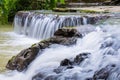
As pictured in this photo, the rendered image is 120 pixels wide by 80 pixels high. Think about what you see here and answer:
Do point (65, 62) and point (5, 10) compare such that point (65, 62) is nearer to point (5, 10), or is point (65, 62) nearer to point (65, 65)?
point (65, 65)

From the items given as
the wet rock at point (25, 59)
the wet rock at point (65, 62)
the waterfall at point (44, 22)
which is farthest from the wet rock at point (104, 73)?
the waterfall at point (44, 22)

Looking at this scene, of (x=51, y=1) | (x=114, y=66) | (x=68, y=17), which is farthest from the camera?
(x=51, y=1)

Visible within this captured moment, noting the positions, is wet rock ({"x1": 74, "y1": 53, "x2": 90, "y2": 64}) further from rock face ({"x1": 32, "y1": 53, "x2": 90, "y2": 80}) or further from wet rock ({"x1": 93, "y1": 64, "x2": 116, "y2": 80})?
wet rock ({"x1": 93, "y1": 64, "x2": 116, "y2": 80})

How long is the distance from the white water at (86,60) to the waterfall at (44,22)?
3.66 meters

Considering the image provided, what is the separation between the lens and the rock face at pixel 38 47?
9.95 m

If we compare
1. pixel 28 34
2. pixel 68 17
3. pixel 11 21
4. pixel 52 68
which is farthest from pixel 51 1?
pixel 52 68

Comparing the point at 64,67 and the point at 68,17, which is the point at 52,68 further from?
the point at 68,17

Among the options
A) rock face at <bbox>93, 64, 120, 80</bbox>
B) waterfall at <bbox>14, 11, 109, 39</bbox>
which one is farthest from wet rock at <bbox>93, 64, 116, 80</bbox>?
waterfall at <bbox>14, 11, 109, 39</bbox>

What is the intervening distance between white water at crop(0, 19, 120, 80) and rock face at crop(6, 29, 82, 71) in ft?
0.42

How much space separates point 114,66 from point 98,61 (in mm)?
662

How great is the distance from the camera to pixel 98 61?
28.2 feet

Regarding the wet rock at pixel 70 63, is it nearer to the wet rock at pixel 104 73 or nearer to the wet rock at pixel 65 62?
the wet rock at pixel 65 62

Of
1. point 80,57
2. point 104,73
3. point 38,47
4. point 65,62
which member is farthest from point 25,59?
point 104,73

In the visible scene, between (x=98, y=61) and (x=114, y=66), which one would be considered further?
(x=98, y=61)
